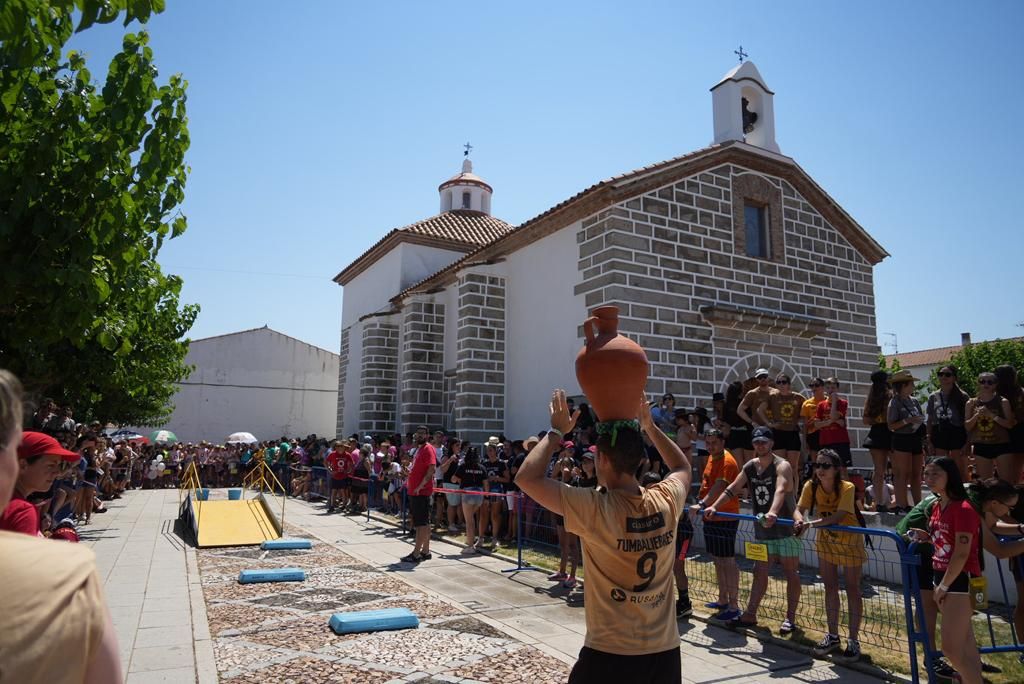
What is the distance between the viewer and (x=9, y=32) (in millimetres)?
3656

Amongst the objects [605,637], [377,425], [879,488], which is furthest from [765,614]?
[377,425]

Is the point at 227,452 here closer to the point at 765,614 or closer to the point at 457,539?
the point at 457,539

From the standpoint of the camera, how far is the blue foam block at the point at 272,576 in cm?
834

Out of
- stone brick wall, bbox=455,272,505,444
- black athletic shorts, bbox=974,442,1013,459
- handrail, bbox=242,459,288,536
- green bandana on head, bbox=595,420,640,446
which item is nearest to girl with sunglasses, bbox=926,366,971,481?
black athletic shorts, bbox=974,442,1013,459

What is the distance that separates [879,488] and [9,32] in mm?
9851

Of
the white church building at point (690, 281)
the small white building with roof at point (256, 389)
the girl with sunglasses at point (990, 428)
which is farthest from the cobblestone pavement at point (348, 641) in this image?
the small white building with roof at point (256, 389)

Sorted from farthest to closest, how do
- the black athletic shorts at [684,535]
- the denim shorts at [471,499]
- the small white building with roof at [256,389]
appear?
the small white building with roof at [256,389]
the denim shorts at [471,499]
the black athletic shorts at [684,535]

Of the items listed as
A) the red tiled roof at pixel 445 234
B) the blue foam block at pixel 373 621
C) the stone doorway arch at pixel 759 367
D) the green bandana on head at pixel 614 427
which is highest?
the red tiled roof at pixel 445 234

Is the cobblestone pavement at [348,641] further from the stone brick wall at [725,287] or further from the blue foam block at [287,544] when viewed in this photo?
the stone brick wall at [725,287]

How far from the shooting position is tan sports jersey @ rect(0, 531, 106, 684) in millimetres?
1206

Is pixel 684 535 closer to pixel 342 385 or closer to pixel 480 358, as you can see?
pixel 480 358

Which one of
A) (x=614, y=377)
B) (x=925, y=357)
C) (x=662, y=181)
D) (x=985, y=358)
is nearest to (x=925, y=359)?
(x=925, y=357)

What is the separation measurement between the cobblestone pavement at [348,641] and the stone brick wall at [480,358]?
6871 mm

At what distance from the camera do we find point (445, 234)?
2209cm
